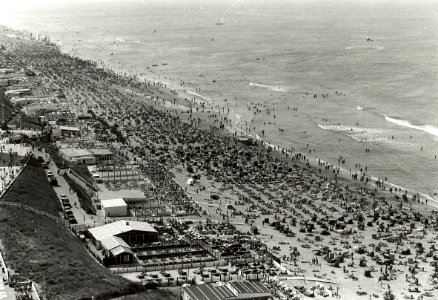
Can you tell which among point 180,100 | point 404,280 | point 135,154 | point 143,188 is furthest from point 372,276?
point 180,100

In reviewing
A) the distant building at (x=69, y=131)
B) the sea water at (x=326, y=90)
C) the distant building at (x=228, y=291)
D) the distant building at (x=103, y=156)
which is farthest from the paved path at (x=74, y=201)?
the sea water at (x=326, y=90)

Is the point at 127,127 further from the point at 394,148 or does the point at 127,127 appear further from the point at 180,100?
the point at 394,148

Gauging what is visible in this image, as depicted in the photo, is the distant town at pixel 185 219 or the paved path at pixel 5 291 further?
the distant town at pixel 185 219

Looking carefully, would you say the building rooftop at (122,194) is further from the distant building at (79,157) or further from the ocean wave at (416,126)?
the ocean wave at (416,126)

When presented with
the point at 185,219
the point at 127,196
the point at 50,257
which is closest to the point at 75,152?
the point at 127,196

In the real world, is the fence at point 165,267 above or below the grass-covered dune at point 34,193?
below

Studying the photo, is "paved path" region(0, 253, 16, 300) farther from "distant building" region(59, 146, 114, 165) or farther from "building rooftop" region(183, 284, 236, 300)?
"distant building" region(59, 146, 114, 165)

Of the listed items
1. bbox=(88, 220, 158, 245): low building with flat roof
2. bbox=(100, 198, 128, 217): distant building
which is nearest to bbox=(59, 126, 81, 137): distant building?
bbox=(100, 198, 128, 217): distant building
